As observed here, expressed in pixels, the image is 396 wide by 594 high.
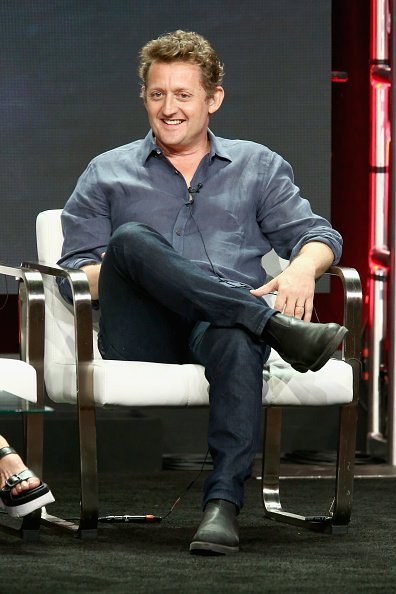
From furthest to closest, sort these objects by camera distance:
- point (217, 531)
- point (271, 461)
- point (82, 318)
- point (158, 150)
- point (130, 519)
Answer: point (271, 461)
point (158, 150)
point (130, 519)
point (82, 318)
point (217, 531)

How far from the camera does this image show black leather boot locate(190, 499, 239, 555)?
94.0 inches

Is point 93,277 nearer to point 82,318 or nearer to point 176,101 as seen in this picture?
point 82,318

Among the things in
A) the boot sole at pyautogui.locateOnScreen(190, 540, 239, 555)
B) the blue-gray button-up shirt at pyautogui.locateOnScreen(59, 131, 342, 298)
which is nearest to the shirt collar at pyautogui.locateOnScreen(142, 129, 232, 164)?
the blue-gray button-up shirt at pyautogui.locateOnScreen(59, 131, 342, 298)

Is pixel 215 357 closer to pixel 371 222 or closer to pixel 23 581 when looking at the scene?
pixel 23 581

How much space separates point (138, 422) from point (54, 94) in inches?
46.3

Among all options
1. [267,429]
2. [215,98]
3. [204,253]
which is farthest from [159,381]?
[215,98]

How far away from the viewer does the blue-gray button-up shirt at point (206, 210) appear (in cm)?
294

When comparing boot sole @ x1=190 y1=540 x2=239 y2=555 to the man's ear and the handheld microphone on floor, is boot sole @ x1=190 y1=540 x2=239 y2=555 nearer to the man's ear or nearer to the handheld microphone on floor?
the handheld microphone on floor

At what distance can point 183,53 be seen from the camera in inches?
115

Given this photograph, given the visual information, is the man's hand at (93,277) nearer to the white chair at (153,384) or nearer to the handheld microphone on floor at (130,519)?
the white chair at (153,384)

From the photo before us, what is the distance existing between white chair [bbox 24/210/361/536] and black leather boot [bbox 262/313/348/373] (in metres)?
0.22

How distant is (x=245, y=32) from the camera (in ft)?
13.9

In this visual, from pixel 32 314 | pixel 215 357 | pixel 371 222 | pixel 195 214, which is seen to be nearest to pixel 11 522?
pixel 32 314

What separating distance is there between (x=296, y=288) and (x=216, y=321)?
0.24 meters
